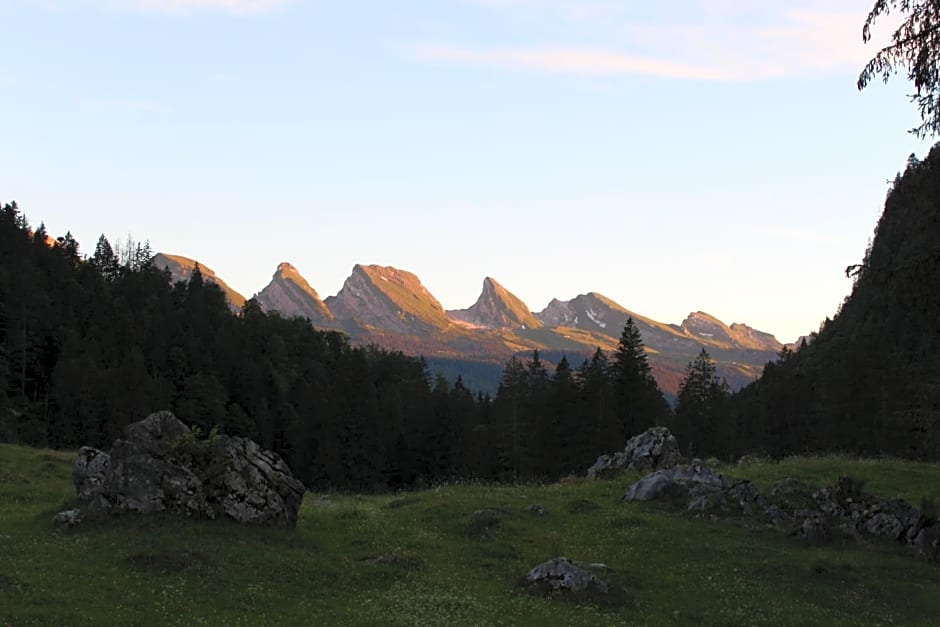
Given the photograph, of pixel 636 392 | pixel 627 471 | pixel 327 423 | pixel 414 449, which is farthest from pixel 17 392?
pixel 627 471

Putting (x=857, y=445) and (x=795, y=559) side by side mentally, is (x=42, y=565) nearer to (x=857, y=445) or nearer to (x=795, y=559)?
(x=795, y=559)

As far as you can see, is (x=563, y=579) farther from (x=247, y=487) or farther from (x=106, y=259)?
(x=106, y=259)

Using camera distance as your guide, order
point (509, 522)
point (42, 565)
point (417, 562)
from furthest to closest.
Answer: point (509, 522) < point (417, 562) < point (42, 565)

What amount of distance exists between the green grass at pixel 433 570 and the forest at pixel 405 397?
45554mm

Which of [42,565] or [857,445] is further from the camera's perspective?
[857,445]

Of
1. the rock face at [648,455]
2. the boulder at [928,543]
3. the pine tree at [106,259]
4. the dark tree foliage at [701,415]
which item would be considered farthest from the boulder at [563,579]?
the pine tree at [106,259]

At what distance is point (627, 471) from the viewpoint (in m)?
44.4

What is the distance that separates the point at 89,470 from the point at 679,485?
2612cm

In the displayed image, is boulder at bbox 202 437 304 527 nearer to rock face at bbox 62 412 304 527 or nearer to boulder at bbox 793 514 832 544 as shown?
rock face at bbox 62 412 304 527

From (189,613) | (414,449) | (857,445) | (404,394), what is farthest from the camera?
(404,394)

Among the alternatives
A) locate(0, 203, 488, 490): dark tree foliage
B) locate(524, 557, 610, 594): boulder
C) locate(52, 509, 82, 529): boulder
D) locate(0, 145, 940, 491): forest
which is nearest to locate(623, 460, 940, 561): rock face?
locate(524, 557, 610, 594): boulder

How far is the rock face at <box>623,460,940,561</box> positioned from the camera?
30203 mm

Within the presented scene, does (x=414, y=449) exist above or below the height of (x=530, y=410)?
below

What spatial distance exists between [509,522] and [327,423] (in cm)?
7942
